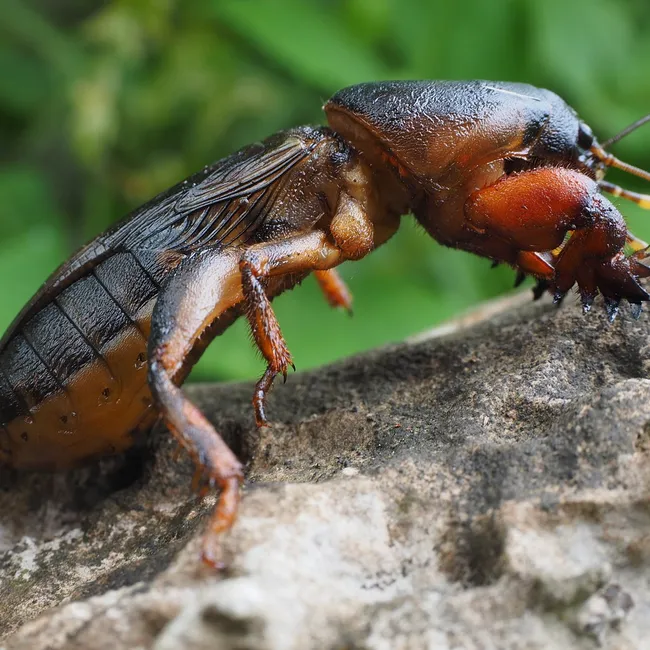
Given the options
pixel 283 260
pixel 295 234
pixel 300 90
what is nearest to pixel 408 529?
pixel 283 260

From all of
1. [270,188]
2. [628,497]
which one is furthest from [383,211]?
[628,497]

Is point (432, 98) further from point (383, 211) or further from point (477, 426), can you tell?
point (477, 426)

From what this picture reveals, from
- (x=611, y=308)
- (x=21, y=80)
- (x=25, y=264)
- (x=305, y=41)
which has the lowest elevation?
(x=611, y=308)

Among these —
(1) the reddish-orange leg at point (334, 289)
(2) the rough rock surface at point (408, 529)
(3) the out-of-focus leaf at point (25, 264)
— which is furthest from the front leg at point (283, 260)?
(3) the out-of-focus leaf at point (25, 264)

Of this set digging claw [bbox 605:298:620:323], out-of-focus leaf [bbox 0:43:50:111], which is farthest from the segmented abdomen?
out-of-focus leaf [bbox 0:43:50:111]

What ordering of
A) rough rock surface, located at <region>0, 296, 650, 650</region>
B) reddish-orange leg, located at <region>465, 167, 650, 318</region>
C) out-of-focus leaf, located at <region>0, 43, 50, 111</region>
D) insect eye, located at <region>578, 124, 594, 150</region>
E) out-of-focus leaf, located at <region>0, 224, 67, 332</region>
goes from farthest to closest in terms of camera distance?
out-of-focus leaf, located at <region>0, 43, 50, 111</region> < out-of-focus leaf, located at <region>0, 224, 67, 332</region> < insect eye, located at <region>578, 124, 594, 150</region> < reddish-orange leg, located at <region>465, 167, 650, 318</region> < rough rock surface, located at <region>0, 296, 650, 650</region>

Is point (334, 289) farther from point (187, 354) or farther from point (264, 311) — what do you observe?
point (187, 354)

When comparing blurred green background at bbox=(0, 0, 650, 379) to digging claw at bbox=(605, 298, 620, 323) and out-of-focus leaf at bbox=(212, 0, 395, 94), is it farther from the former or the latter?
digging claw at bbox=(605, 298, 620, 323)

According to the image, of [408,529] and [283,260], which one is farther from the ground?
[283,260]

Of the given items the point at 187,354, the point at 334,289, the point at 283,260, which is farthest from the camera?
the point at 334,289
